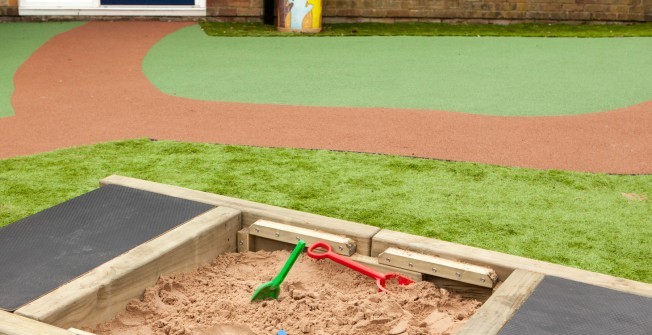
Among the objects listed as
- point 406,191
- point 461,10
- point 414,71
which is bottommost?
point 406,191

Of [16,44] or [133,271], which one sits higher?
[133,271]

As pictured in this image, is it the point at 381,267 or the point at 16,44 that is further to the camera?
the point at 16,44

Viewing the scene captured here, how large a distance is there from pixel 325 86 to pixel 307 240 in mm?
5027

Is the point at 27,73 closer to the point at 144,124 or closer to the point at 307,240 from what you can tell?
the point at 144,124

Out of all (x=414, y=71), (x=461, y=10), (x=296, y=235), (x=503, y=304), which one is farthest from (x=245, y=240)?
(x=461, y=10)

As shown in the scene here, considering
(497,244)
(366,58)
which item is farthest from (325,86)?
(497,244)

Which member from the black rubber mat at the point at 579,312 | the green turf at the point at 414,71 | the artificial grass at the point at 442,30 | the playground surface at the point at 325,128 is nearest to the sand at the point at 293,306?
the black rubber mat at the point at 579,312

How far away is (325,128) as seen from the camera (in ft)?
20.7

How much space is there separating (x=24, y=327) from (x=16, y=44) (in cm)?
833

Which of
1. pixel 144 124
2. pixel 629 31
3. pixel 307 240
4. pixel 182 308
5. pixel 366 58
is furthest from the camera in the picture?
pixel 629 31

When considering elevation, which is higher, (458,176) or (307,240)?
(307,240)

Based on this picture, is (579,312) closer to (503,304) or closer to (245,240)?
(503,304)

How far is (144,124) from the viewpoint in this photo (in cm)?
643

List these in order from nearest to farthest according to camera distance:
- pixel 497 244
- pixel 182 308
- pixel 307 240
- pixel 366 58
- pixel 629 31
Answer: pixel 182 308, pixel 307 240, pixel 497 244, pixel 366 58, pixel 629 31
